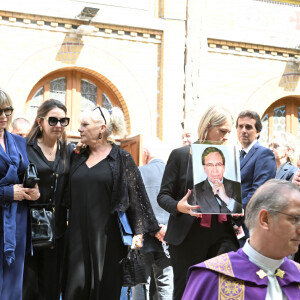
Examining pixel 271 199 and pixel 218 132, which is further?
pixel 218 132

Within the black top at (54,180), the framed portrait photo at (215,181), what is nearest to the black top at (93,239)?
the black top at (54,180)

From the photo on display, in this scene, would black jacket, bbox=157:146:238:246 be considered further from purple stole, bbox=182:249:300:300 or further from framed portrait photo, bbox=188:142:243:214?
purple stole, bbox=182:249:300:300

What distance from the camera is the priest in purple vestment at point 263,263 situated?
3326mm

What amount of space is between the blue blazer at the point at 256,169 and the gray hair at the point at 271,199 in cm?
269

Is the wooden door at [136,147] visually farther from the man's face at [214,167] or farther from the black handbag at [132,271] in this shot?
the man's face at [214,167]

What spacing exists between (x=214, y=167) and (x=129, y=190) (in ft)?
2.96

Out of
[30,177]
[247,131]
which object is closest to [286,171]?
[247,131]

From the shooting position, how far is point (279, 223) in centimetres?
332

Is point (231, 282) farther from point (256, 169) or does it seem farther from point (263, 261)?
point (256, 169)

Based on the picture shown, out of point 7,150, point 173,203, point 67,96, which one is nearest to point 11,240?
point 7,150

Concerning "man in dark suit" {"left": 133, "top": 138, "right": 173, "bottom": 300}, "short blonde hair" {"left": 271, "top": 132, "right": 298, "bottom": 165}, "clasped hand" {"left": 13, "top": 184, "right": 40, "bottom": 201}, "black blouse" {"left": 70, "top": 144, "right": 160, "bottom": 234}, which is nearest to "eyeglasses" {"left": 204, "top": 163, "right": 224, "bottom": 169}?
"black blouse" {"left": 70, "top": 144, "right": 160, "bottom": 234}

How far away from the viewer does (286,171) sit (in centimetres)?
743

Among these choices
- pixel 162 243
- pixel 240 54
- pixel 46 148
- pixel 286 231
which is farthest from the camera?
pixel 240 54

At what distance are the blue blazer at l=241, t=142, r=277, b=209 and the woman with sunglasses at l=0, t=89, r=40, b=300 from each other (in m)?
2.05
